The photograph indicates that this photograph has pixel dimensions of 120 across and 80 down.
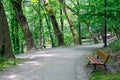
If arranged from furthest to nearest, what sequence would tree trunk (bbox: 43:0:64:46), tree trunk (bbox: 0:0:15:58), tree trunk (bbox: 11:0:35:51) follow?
tree trunk (bbox: 43:0:64:46)
tree trunk (bbox: 11:0:35:51)
tree trunk (bbox: 0:0:15:58)

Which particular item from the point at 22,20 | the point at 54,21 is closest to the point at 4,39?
the point at 22,20

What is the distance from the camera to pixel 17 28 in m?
37.3

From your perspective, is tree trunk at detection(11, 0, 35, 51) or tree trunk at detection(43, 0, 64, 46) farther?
tree trunk at detection(43, 0, 64, 46)

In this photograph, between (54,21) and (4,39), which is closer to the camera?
(4,39)

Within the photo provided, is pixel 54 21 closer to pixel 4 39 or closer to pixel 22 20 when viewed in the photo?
pixel 22 20

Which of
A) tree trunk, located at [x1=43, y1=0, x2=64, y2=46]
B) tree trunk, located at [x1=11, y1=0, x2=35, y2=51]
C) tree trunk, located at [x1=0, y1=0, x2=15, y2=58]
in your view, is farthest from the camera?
tree trunk, located at [x1=43, y1=0, x2=64, y2=46]

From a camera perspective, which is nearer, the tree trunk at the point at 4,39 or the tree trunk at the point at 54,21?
the tree trunk at the point at 4,39

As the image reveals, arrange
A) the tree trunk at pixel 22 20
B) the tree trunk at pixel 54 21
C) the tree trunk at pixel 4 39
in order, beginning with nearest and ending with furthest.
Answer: the tree trunk at pixel 4 39
the tree trunk at pixel 22 20
the tree trunk at pixel 54 21

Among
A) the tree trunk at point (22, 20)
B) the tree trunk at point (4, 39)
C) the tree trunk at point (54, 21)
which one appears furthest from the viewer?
the tree trunk at point (54, 21)

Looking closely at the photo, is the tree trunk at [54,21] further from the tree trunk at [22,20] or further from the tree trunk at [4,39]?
the tree trunk at [4,39]

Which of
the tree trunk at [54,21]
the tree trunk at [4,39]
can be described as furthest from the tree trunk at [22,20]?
the tree trunk at [4,39]

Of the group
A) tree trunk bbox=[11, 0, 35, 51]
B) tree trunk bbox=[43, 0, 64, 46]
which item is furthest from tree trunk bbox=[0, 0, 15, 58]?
tree trunk bbox=[43, 0, 64, 46]

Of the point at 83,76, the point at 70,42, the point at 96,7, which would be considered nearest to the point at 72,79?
the point at 83,76

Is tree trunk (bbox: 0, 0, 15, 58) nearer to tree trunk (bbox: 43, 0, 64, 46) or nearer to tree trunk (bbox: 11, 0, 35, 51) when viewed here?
tree trunk (bbox: 11, 0, 35, 51)
